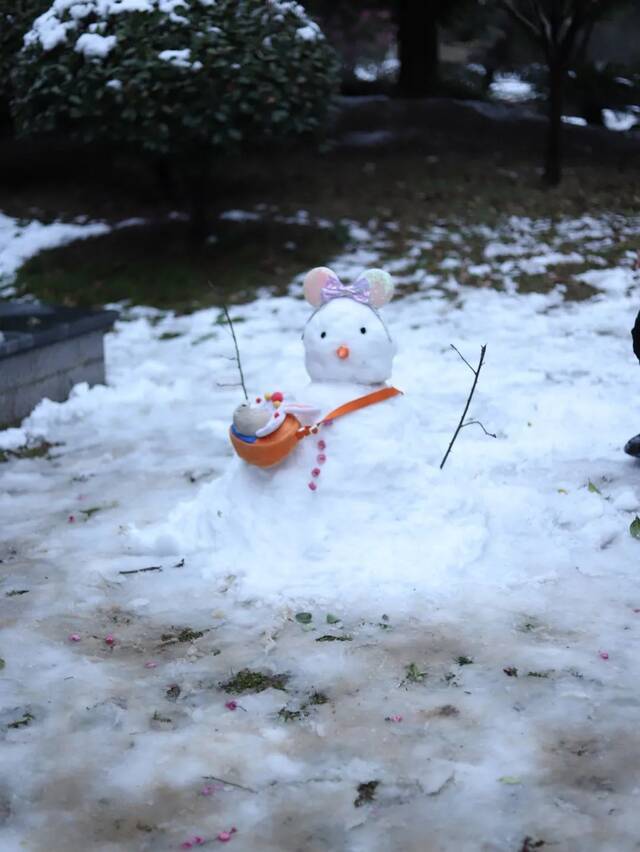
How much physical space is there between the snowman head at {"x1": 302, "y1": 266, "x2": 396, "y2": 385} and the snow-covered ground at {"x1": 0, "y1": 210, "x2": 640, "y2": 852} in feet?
1.45

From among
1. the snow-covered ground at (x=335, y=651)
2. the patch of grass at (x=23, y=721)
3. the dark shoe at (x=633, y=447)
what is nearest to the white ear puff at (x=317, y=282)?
the snow-covered ground at (x=335, y=651)

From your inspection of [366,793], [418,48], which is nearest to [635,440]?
[366,793]

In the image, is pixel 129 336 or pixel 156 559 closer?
pixel 156 559

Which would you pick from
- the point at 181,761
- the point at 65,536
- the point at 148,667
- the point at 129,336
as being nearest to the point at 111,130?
the point at 129,336

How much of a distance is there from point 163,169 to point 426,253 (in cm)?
351

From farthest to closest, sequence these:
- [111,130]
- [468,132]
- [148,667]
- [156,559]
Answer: [468,132] < [111,130] < [156,559] < [148,667]

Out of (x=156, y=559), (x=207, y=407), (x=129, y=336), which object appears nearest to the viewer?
(x=156, y=559)

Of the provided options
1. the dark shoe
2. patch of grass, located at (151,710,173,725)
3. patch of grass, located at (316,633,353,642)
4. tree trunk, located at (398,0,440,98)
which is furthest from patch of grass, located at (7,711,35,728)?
tree trunk, located at (398,0,440,98)

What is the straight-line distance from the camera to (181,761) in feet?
10.1

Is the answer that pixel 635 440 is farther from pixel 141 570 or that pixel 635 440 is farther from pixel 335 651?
pixel 141 570

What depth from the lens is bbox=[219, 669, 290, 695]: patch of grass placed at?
3.46 m

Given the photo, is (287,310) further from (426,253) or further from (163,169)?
(163,169)

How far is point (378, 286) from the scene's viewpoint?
4520mm

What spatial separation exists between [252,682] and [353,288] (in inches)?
74.4
